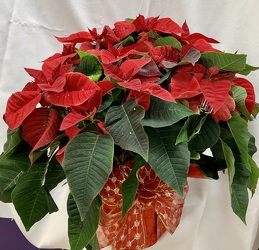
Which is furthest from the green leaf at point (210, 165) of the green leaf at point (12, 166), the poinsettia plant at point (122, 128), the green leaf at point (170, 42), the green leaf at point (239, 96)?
the green leaf at point (12, 166)

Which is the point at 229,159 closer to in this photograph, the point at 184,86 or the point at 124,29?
the point at 184,86

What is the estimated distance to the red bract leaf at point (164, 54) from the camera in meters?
0.80

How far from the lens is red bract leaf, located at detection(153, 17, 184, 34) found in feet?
2.90

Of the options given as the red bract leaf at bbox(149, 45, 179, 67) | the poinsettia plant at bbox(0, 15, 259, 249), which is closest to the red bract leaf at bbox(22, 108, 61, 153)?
the poinsettia plant at bbox(0, 15, 259, 249)

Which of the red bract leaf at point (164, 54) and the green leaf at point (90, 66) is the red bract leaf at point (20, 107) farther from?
the red bract leaf at point (164, 54)

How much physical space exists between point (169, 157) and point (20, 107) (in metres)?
0.26

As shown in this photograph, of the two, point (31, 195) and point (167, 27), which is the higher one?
point (167, 27)

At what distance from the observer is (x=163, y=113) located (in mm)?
690

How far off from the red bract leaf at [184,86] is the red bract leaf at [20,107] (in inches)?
9.0

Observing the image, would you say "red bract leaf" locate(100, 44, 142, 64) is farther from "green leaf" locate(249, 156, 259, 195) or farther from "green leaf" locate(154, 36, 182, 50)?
"green leaf" locate(249, 156, 259, 195)

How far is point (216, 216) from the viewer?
1.16m

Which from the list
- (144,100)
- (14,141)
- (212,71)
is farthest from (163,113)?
(14,141)

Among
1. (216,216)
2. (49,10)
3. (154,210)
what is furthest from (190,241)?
(49,10)

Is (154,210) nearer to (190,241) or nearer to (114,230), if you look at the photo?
(114,230)
